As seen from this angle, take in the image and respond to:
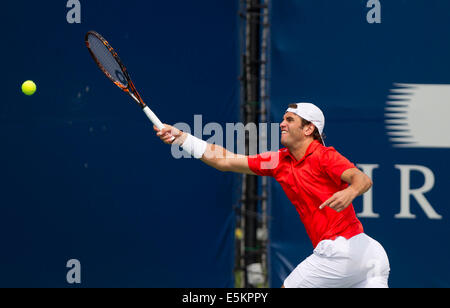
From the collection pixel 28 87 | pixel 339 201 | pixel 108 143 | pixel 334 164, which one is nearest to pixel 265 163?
pixel 334 164

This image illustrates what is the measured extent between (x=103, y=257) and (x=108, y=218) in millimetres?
287

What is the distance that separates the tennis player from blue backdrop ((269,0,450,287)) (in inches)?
41.6

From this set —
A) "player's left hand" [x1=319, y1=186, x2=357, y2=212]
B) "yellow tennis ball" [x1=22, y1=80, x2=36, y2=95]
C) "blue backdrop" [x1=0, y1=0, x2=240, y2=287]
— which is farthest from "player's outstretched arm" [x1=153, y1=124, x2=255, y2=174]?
"yellow tennis ball" [x1=22, y1=80, x2=36, y2=95]

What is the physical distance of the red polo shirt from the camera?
158 inches

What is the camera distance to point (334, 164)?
3963 mm

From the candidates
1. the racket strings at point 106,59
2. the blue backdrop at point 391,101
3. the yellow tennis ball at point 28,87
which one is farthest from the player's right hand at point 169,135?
the yellow tennis ball at point 28,87

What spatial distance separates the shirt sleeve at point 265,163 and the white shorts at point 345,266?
1.78 feet

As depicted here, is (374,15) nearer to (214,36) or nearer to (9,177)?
(214,36)

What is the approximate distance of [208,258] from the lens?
213 inches

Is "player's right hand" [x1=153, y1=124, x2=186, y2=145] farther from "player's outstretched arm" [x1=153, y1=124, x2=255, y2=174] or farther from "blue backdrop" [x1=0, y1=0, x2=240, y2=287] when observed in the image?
"blue backdrop" [x1=0, y1=0, x2=240, y2=287]

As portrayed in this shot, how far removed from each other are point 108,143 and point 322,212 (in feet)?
6.18

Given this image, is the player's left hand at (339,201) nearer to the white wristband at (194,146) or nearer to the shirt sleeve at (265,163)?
the shirt sleeve at (265,163)

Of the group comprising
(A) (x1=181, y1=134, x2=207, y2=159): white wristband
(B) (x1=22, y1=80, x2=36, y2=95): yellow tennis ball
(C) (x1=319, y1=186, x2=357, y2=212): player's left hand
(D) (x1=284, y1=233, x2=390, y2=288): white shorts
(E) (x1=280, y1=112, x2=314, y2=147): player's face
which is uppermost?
(B) (x1=22, y1=80, x2=36, y2=95): yellow tennis ball

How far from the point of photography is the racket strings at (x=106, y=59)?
4.59 meters
